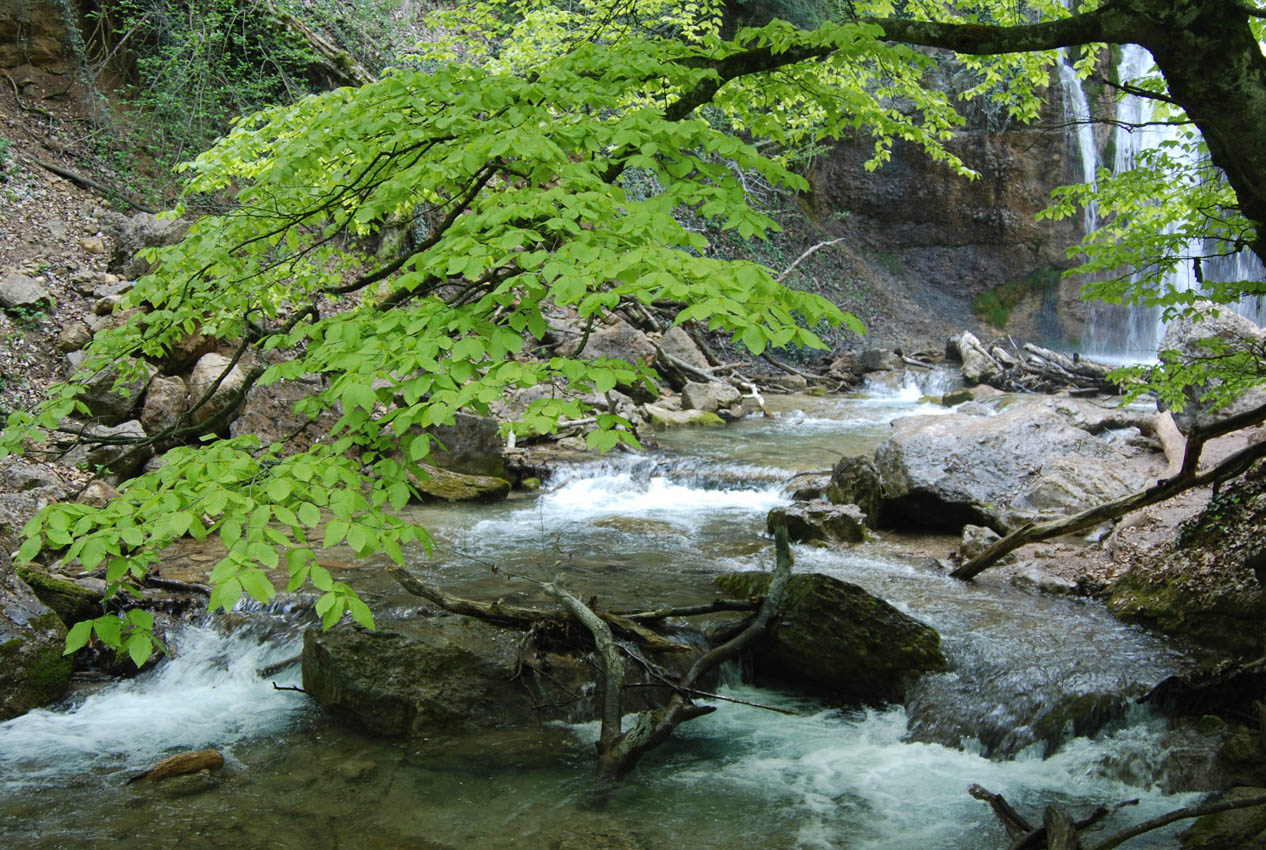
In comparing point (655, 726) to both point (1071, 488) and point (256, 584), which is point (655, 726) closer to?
point (256, 584)

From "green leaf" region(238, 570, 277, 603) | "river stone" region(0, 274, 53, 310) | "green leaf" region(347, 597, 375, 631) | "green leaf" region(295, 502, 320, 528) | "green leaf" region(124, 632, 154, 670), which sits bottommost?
"green leaf" region(124, 632, 154, 670)

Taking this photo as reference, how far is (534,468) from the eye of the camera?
10.5m

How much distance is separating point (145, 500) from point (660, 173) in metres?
2.03

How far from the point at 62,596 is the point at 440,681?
8.97 ft

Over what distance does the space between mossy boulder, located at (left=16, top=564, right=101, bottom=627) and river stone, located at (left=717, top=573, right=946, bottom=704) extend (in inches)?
172

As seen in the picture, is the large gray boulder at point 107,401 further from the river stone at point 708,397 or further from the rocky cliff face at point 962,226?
the rocky cliff face at point 962,226

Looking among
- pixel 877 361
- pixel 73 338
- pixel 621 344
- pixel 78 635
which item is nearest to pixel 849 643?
pixel 78 635

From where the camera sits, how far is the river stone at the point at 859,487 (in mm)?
8344

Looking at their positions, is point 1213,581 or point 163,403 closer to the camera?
point 1213,581

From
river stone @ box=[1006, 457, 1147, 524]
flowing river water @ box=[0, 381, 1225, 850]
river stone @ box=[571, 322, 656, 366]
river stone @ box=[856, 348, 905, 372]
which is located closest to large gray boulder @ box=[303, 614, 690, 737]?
flowing river water @ box=[0, 381, 1225, 850]

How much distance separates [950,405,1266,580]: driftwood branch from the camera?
4723 millimetres

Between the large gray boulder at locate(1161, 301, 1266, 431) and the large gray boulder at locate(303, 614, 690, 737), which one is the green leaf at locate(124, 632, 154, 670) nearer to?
the large gray boulder at locate(303, 614, 690, 737)

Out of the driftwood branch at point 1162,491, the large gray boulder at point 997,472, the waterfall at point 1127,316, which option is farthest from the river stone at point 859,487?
the waterfall at point 1127,316

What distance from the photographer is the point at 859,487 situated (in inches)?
333
